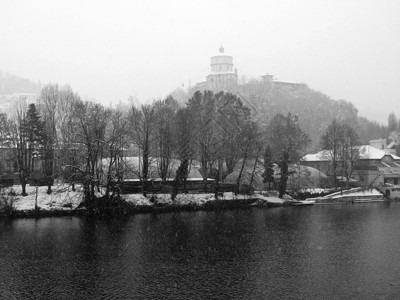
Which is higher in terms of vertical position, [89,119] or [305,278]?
[89,119]

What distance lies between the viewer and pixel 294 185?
181 feet

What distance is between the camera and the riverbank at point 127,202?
124 ft

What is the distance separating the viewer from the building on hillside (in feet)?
205

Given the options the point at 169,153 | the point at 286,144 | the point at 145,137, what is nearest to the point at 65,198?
the point at 145,137

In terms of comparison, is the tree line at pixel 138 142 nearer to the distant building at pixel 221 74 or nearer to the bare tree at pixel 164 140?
the bare tree at pixel 164 140

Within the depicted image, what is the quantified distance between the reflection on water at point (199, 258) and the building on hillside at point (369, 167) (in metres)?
27.6

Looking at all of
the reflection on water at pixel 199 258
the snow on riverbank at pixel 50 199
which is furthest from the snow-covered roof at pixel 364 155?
the snow on riverbank at pixel 50 199

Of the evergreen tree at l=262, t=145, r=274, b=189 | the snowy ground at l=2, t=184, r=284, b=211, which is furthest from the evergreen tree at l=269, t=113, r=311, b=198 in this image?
the snowy ground at l=2, t=184, r=284, b=211

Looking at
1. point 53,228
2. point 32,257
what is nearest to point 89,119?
point 53,228

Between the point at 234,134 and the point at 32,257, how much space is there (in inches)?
1284

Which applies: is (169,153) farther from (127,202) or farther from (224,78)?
(224,78)

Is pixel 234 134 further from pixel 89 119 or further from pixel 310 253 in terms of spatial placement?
pixel 310 253

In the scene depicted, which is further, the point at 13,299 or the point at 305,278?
the point at 305,278

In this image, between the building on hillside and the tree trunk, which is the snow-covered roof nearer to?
the building on hillside
